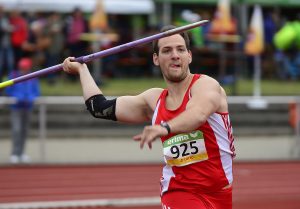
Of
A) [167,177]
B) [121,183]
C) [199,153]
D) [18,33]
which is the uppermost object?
[18,33]

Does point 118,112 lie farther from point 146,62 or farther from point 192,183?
point 146,62

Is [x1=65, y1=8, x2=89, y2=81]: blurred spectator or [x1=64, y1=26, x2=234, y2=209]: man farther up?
[x1=65, y1=8, x2=89, y2=81]: blurred spectator

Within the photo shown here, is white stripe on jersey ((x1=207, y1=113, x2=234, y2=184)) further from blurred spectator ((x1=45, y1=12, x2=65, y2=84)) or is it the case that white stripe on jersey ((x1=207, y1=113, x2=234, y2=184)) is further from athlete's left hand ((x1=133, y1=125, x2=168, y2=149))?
blurred spectator ((x1=45, y1=12, x2=65, y2=84))

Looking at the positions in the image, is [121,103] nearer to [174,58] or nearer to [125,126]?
[174,58]

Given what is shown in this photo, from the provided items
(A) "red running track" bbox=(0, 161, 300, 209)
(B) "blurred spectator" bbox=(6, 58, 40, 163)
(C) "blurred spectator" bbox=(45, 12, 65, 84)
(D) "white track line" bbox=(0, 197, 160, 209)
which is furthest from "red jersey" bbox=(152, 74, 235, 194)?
(C) "blurred spectator" bbox=(45, 12, 65, 84)

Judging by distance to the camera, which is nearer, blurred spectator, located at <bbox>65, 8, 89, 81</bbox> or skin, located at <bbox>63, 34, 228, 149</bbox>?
skin, located at <bbox>63, 34, 228, 149</bbox>

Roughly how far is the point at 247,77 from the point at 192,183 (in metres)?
17.7

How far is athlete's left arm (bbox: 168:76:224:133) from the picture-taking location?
183 inches

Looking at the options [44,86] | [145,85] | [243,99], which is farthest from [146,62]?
[243,99]

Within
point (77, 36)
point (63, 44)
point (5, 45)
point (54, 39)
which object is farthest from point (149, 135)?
Answer: point (63, 44)

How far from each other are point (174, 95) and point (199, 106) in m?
0.43

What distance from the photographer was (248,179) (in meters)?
12.2

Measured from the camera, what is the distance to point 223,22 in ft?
60.1

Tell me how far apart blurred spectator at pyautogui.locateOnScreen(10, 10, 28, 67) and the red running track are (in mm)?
5148
